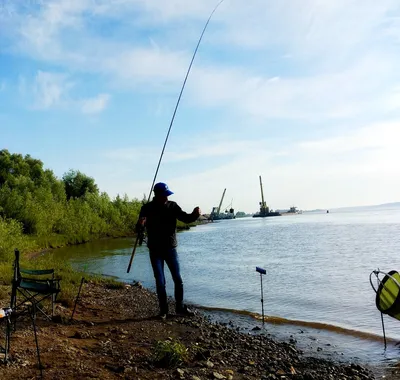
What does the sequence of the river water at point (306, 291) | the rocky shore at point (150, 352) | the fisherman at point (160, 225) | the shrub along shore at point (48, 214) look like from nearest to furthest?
the rocky shore at point (150, 352) < the fisherman at point (160, 225) < the river water at point (306, 291) < the shrub along shore at point (48, 214)

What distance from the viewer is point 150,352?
6.00 meters

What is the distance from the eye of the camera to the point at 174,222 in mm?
8078

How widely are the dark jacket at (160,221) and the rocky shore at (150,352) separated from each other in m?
1.55

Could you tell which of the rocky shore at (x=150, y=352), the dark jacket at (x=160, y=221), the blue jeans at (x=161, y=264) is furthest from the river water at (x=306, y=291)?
the dark jacket at (x=160, y=221)

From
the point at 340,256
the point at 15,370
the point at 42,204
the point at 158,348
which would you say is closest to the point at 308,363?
the point at 158,348

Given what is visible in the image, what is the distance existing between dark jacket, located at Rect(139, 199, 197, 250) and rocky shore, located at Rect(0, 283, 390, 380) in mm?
1555

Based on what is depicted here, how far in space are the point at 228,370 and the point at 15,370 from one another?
2.65 meters

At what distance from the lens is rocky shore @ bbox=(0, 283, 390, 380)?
5.04 m

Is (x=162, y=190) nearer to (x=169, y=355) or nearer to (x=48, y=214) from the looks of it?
(x=169, y=355)

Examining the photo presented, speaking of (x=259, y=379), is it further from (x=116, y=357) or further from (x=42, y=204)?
(x=42, y=204)

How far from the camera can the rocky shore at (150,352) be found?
5043 millimetres

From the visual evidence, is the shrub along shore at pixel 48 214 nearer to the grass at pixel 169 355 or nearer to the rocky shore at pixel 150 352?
the rocky shore at pixel 150 352

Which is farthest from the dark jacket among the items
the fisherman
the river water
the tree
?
the tree

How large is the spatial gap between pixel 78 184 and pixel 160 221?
76488 millimetres
